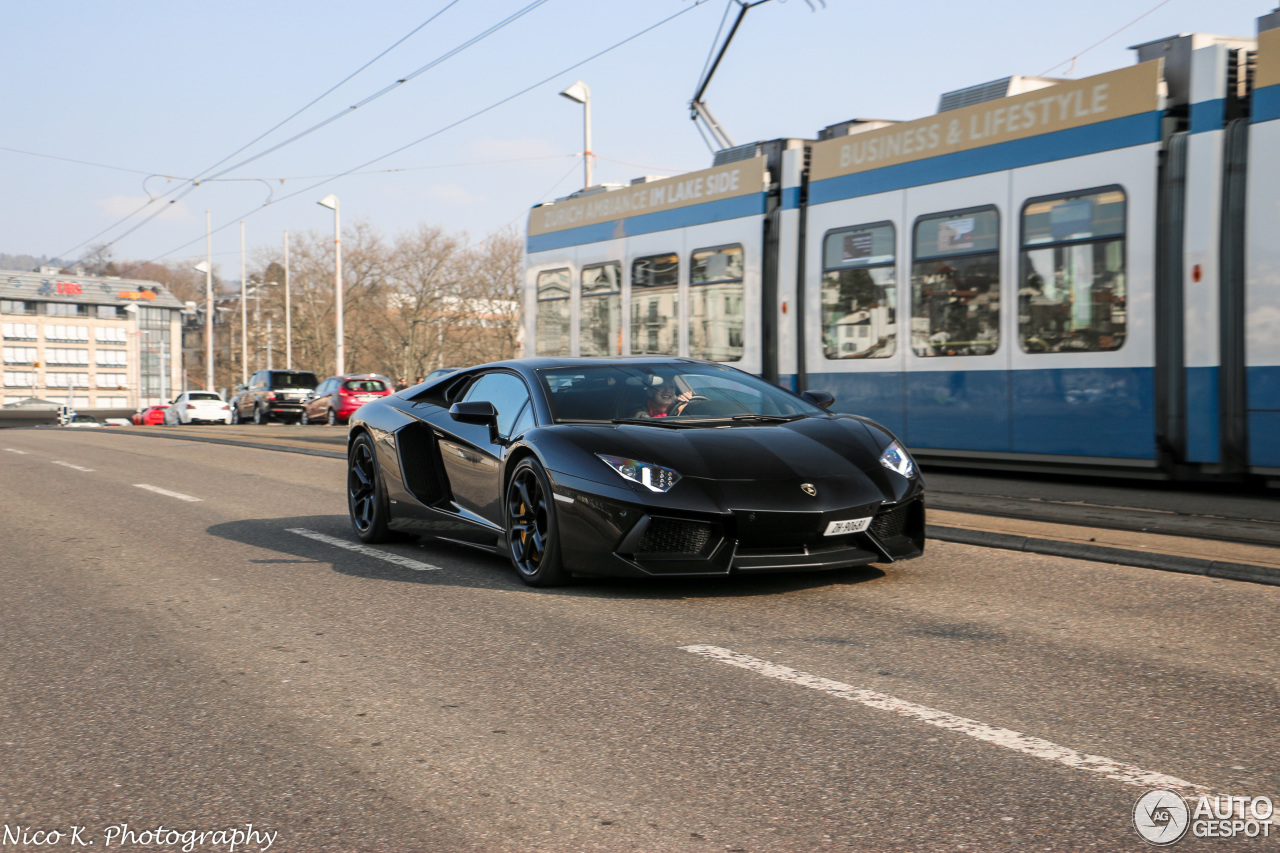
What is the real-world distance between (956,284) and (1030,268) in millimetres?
1019

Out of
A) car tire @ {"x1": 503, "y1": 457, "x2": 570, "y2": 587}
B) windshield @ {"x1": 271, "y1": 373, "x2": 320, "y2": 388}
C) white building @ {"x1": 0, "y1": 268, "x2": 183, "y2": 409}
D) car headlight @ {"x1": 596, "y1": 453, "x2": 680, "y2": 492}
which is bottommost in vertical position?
car tire @ {"x1": 503, "y1": 457, "x2": 570, "y2": 587}

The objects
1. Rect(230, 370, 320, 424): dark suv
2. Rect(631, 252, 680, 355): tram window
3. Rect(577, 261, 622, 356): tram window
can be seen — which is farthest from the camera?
Rect(230, 370, 320, 424): dark suv

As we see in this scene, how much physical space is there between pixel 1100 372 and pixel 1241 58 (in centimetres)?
273

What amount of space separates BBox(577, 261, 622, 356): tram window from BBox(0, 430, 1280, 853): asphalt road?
10466mm

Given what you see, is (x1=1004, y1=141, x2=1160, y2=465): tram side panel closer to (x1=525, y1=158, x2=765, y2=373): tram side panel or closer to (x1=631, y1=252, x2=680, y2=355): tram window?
(x1=525, y1=158, x2=765, y2=373): tram side panel

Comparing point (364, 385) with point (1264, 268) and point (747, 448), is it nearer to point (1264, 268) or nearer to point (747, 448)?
point (1264, 268)

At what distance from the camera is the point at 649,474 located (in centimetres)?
590

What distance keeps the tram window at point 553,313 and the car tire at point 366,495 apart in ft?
33.6

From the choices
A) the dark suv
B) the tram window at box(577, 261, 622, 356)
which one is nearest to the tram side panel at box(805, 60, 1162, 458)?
the tram window at box(577, 261, 622, 356)

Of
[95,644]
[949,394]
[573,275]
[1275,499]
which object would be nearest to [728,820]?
[95,644]

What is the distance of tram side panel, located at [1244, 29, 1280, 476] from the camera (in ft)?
31.0

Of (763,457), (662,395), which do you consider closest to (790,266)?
(662,395)

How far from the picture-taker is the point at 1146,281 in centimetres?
1035

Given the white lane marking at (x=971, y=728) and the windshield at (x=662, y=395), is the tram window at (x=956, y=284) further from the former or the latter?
the white lane marking at (x=971, y=728)
